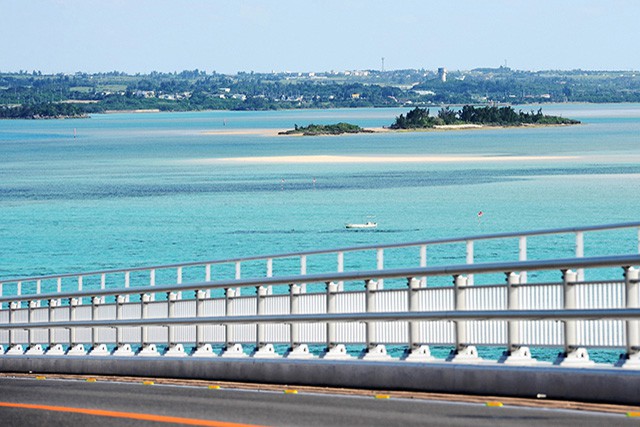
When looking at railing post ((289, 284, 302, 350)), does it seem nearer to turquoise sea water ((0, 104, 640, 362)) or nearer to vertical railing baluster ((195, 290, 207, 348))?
vertical railing baluster ((195, 290, 207, 348))

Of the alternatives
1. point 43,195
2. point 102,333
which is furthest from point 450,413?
point 43,195

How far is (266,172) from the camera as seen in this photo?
15200 centimetres

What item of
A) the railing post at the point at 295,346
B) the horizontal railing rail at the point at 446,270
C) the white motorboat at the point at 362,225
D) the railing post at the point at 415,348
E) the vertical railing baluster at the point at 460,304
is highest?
the horizontal railing rail at the point at 446,270

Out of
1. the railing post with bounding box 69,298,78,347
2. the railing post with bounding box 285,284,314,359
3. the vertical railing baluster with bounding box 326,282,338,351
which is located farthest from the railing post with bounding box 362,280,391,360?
the railing post with bounding box 69,298,78,347

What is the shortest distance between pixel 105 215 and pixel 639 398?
92.6 meters

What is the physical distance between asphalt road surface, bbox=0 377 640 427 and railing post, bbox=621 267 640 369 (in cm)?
61

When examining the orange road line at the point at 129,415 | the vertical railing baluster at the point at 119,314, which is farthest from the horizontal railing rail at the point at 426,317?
the orange road line at the point at 129,415

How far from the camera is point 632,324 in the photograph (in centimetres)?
1152

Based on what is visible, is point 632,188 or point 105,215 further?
point 632,188

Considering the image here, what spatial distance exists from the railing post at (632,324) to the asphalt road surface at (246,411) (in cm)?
61

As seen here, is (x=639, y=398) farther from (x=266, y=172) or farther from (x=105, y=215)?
(x=266, y=172)

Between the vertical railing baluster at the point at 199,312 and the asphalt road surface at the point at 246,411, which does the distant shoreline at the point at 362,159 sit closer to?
the vertical railing baluster at the point at 199,312

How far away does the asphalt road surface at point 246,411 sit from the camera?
36.3 feet

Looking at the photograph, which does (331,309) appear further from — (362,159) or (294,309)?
(362,159)
